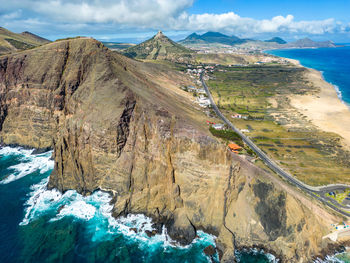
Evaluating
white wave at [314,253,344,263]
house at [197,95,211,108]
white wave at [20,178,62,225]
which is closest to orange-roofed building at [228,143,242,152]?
white wave at [314,253,344,263]

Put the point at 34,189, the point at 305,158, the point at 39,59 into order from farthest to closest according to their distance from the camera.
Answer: the point at 305,158 < the point at 39,59 < the point at 34,189

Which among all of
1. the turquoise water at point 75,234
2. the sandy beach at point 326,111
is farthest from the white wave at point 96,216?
the sandy beach at point 326,111

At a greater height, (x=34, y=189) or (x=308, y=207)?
(x=308, y=207)

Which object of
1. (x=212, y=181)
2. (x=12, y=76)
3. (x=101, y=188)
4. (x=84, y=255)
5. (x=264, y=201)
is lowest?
(x=84, y=255)

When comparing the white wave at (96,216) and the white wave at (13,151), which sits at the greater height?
the white wave at (13,151)

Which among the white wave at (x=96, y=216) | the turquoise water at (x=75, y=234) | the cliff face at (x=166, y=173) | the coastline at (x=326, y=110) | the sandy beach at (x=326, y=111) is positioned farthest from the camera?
the sandy beach at (x=326, y=111)

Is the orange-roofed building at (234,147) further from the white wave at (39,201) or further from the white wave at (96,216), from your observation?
the white wave at (39,201)

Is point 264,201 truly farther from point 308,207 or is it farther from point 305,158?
point 305,158

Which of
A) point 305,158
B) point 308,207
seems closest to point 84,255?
point 308,207
